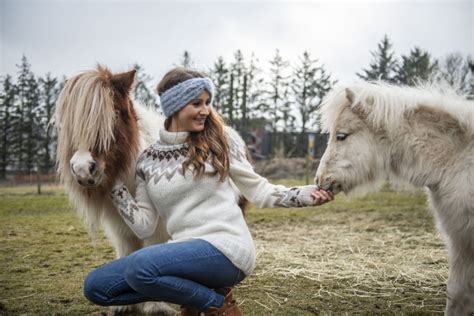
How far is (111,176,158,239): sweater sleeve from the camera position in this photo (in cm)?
248

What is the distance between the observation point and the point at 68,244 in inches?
219

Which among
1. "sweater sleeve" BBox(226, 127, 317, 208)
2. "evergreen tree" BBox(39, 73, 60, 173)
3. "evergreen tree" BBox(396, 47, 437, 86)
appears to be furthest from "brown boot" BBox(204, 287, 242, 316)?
"evergreen tree" BBox(396, 47, 437, 86)

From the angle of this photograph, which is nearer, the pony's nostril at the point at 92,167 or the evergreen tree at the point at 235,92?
the pony's nostril at the point at 92,167

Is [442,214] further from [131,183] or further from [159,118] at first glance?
[159,118]

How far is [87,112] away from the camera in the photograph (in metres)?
2.57

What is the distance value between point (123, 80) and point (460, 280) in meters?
2.55

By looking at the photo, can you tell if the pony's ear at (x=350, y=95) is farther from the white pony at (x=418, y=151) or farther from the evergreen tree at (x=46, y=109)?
the evergreen tree at (x=46, y=109)

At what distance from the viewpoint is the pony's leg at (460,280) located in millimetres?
2568

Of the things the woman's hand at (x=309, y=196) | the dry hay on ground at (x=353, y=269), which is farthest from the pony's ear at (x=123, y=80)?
the dry hay on ground at (x=353, y=269)

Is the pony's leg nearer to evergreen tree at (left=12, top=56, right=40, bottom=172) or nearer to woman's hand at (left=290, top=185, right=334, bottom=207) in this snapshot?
woman's hand at (left=290, top=185, right=334, bottom=207)

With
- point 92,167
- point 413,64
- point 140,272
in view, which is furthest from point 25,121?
point 413,64

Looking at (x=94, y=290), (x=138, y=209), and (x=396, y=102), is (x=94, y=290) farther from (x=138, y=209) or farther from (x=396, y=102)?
(x=396, y=102)

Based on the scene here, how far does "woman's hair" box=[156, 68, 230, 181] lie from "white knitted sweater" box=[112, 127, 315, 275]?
0.15 feet

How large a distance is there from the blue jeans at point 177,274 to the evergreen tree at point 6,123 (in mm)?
4177
